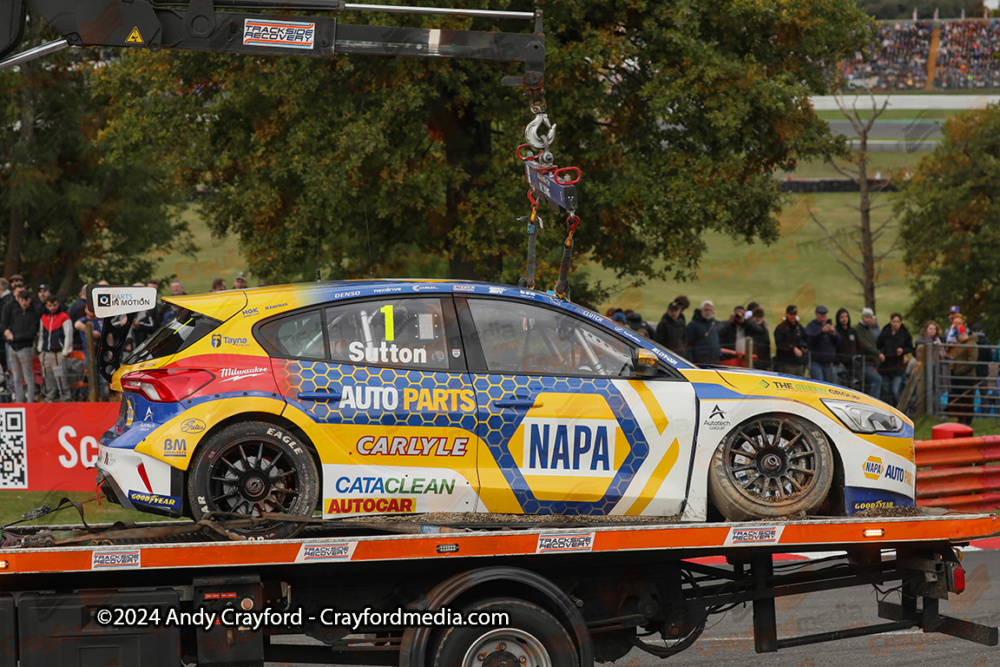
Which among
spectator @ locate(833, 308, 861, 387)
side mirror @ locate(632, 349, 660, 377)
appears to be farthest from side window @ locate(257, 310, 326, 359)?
spectator @ locate(833, 308, 861, 387)

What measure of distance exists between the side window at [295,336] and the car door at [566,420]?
828mm

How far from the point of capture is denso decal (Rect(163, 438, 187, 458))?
5.61 meters

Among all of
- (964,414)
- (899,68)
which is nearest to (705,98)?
(964,414)

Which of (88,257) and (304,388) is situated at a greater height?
(88,257)

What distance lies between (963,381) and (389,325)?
44.6 ft

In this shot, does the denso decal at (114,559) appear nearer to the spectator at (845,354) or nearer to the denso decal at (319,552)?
the denso decal at (319,552)

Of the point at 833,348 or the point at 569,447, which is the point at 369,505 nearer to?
the point at 569,447

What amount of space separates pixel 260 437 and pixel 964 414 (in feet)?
44.1

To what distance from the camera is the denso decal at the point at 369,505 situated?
569 cm

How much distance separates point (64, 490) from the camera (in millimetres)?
11078

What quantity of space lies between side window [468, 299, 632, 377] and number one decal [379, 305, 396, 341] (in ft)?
1.53

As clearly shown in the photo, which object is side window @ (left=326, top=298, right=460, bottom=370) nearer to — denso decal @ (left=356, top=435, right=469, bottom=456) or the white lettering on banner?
denso decal @ (left=356, top=435, right=469, bottom=456)

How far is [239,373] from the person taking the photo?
5734 mm

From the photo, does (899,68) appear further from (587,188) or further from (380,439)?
(380,439)
